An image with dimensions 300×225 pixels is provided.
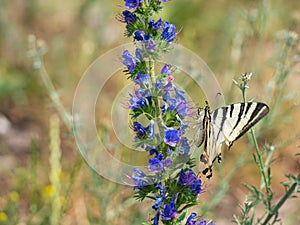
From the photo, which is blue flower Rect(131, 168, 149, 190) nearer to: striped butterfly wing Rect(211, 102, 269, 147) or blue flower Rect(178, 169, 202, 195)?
Answer: blue flower Rect(178, 169, 202, 195)

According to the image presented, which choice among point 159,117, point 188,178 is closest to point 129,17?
point 159,117

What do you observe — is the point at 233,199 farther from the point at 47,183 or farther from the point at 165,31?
the point at 165,31

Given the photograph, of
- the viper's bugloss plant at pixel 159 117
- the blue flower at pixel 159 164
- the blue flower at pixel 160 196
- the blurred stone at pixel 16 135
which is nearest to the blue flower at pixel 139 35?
the viper's bugloss plant at pixel 159 117

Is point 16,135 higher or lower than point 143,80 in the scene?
higher

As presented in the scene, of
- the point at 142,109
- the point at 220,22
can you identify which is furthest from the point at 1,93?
the point at 142,109

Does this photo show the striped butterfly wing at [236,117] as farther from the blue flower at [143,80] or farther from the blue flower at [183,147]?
the blue flower at [143,80]

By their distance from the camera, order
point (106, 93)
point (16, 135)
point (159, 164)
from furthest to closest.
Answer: point (106, 93) < point (16, 135) < point (159, 164)

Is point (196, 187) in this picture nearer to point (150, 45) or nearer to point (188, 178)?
point (188, 178)

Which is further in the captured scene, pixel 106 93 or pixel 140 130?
pixel 106 93
